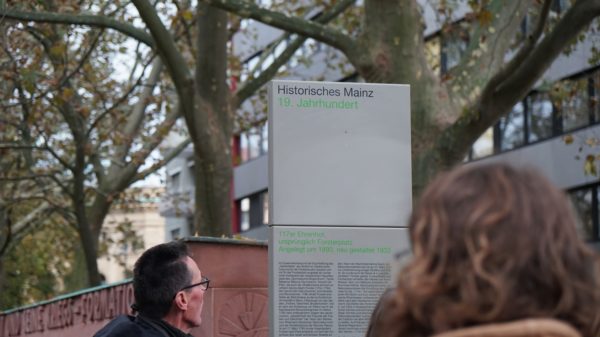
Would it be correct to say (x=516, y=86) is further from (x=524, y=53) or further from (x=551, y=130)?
(x=551, y=130)

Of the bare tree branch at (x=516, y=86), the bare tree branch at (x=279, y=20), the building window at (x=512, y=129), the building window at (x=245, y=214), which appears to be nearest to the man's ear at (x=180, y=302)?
the bare tree branch at (x=516, y=86)

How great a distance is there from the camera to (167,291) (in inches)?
217

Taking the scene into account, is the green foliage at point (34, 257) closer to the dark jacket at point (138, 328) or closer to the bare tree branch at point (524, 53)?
the bare tree branch at point (524, 53)

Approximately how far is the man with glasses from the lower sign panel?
2.58ft

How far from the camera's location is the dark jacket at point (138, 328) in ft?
17.1

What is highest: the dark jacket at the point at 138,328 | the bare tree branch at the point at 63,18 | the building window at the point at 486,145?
the building window at the point at 486,145

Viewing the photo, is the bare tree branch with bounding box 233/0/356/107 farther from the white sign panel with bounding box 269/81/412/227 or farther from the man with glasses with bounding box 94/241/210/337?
the man with glasses with bounding box 94/241/210/337

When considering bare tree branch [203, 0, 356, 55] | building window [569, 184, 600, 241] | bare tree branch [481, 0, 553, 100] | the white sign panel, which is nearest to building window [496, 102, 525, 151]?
building window [569, 184, 600, 241]

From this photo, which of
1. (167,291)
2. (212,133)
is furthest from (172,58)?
(167,291)

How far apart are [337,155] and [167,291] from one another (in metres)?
1.42

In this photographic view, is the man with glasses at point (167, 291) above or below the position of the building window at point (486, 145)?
below

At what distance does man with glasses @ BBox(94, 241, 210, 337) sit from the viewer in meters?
5.42

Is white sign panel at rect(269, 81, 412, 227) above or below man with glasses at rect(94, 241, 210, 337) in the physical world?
above

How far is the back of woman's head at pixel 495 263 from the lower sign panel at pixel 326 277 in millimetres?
4160
